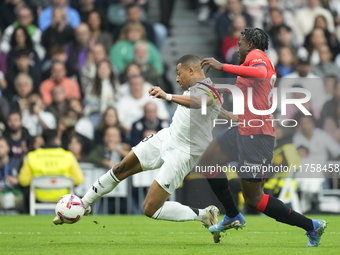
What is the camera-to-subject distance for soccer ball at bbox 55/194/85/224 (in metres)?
6.51

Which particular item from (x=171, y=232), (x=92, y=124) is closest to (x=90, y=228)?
(x=171, y=232)

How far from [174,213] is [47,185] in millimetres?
4923

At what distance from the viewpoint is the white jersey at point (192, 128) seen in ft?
21.6

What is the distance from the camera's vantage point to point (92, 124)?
12289 mm

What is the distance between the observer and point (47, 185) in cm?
1099

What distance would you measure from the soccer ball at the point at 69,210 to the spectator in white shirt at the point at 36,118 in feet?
18.2

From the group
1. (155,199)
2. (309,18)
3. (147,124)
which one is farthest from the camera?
(309,18)

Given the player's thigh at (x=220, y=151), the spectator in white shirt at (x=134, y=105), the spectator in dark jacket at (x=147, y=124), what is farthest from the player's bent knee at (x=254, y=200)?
the spectator in white shirt at (x=134, y=105)

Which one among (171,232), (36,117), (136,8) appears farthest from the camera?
(136,8)

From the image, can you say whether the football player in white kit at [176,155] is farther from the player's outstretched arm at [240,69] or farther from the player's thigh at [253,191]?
the player's thigh at [253,191]

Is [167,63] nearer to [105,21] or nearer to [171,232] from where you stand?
[105,21]

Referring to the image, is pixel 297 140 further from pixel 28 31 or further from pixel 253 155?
pixel 28 31

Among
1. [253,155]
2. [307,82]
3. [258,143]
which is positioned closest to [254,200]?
[253,155]

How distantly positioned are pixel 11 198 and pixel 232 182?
397 centimetres
